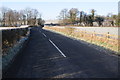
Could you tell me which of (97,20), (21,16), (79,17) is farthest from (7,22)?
(97,20)

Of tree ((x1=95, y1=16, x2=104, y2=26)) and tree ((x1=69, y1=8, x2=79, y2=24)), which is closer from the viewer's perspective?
tree ((x1=69, y1=8, x2=79, y2=24))

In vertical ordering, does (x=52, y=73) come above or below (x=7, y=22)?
below

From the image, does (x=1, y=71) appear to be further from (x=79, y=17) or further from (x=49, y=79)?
(x=79, y=17)

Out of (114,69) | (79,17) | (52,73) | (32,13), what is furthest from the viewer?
(32,13)

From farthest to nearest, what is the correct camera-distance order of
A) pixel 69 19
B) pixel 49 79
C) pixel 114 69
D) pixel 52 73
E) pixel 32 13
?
pixel 32 13 < pixel 69 19 < pixel 114 69 < pixel 52 73 < pixel 49 79

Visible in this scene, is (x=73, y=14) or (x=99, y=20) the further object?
(x=99, y=20)

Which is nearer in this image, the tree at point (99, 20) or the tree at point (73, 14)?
the tree at point (73, 14)

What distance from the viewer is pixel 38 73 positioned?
27.6 ft

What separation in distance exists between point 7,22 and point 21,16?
65.9 ft

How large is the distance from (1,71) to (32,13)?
445ft

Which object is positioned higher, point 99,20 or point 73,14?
point 73,14

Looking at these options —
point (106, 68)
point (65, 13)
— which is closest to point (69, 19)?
point (65, 13)

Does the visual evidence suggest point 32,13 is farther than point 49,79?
Yes

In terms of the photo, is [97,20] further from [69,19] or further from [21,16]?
[21,16]
